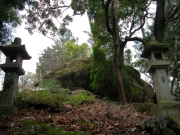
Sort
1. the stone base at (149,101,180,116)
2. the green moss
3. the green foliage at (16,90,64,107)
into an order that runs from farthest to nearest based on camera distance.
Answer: the green moss → the green foliage at (16,90,64,107) → the stone base at (149,101,180,116)

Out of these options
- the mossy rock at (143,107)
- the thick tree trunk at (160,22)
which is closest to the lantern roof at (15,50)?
the mossy rock at (143,107)

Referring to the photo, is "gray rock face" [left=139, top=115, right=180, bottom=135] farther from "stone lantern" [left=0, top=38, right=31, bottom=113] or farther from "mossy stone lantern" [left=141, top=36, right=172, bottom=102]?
"stone lantern" [left=0, top=38, right=31, bottom=113]

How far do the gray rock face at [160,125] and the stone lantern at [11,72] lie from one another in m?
3.84

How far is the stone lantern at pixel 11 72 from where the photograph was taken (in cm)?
478

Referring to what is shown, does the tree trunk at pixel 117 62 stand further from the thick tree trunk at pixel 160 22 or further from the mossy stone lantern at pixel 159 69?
the thick tree trunk at pixel 160 22

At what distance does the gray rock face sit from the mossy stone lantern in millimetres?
1999

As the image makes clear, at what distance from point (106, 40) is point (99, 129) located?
6.75 meters

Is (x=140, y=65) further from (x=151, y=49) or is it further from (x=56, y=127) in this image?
(x=56, y=127)

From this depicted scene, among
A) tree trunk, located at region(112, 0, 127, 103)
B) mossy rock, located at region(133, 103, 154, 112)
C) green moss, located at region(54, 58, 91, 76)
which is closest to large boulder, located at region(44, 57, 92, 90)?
green moss, located at region(54, 58, 91, 76)

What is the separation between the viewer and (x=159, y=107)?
17.4ft

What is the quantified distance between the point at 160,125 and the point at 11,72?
4739 mm

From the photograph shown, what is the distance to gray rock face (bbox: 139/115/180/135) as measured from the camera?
345cm

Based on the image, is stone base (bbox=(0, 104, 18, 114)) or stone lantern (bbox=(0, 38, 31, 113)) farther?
stone lantern (bbox=(0, 38, 31, 113))

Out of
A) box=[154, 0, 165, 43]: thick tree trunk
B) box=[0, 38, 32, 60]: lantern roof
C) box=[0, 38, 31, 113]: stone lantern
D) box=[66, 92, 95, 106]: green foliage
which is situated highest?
box=[154, 0, 165, 43]: thick tree trunk
